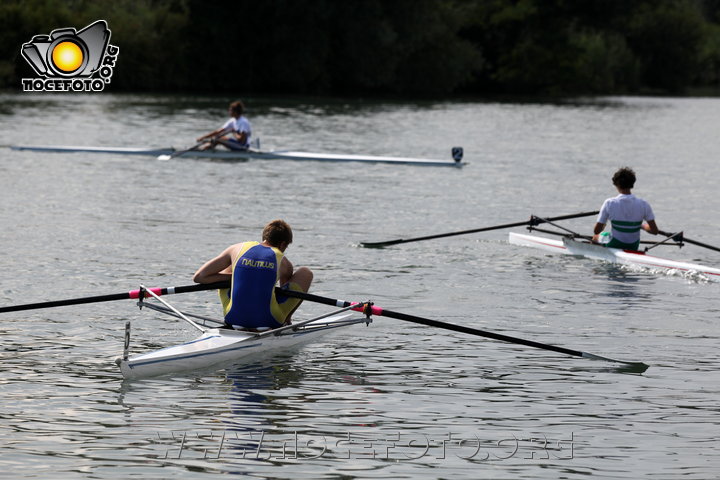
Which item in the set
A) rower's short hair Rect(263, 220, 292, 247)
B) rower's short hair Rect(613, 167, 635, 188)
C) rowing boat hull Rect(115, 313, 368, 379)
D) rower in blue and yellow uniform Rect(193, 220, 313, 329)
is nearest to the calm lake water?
rowing boat hull Rect(115, 313, 368, 379)

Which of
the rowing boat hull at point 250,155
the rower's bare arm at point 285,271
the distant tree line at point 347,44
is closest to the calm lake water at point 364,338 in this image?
the rowing boat hull at point 250,155

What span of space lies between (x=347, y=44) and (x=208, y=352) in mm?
54544

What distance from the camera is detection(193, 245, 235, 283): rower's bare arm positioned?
9.38m

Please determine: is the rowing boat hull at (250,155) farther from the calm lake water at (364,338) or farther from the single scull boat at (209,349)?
the single scull boat at (209,349)

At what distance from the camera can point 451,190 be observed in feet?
76.3

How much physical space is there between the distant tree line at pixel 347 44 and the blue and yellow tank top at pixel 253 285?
47.9 metres

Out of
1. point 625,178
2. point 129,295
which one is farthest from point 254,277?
point 625,178

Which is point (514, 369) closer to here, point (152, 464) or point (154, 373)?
point (154, 373)

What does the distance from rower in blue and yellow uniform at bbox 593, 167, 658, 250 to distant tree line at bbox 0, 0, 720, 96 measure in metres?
44.6

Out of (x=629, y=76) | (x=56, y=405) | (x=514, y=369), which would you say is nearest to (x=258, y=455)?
(x=56, y=405)

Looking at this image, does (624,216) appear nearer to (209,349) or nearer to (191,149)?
(209,349)

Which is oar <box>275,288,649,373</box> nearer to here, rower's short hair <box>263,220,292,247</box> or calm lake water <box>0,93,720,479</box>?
calm lake water <box>0,93,720,479</box>

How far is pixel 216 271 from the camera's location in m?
9.41

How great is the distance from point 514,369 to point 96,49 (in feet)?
126
